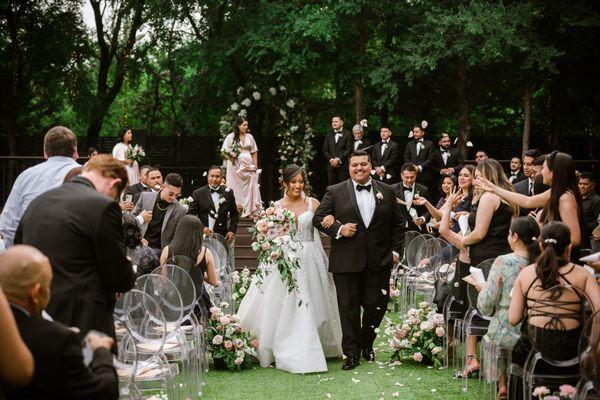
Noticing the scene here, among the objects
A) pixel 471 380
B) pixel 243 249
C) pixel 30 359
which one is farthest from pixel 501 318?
pixel 243 249

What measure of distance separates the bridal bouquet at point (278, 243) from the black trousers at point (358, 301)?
0.47 metres

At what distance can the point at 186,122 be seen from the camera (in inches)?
836

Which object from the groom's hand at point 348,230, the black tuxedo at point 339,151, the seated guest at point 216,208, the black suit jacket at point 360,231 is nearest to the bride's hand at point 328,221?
the black suit jacket at point 360,231

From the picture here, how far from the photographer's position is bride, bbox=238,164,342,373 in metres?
7.87

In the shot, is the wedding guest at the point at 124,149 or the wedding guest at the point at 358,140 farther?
the wedding guest at the point at 358,140

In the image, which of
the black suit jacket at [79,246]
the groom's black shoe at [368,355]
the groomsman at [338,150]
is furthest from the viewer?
the groomsman at [338,150]

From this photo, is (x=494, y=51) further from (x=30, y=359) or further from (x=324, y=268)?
(x=30, y=359)

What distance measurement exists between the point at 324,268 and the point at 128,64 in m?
16.4

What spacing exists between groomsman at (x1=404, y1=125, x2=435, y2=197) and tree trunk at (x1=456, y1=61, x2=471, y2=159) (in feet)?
7.10

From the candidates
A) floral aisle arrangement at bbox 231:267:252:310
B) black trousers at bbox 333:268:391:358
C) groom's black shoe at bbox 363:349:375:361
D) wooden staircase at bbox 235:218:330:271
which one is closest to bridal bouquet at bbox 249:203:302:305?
black trousers at bbox 333:268:391:358

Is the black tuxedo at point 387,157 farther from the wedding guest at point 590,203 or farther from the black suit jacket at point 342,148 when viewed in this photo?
the wedding guest at point 590,203

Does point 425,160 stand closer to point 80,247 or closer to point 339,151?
point 339,151

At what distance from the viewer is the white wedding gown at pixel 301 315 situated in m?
7.86

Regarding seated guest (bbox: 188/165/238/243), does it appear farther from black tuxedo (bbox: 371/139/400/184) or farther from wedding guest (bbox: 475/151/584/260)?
wedding guest (bbox: 475/151/584/260)
